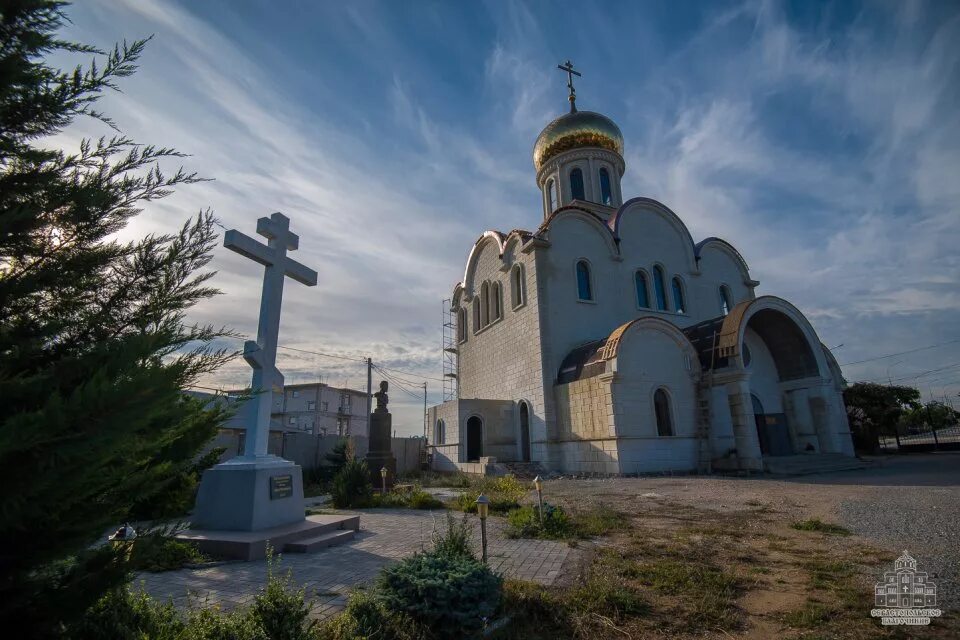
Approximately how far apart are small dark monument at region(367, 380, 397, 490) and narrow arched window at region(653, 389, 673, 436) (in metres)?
8.59

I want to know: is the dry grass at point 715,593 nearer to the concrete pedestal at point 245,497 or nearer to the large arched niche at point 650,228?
the concrete pedestal at point 245,497

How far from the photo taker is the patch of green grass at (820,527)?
6.25 metres

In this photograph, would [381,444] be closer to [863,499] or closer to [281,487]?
[281,487]

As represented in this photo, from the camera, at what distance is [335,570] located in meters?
4.98

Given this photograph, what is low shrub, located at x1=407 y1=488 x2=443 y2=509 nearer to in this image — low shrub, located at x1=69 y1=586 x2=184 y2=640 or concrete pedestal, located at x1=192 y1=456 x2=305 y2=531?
concrete pedestal, located at x1=192 y1=456 x2=305 y2=531

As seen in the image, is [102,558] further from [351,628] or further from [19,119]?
[19,119]

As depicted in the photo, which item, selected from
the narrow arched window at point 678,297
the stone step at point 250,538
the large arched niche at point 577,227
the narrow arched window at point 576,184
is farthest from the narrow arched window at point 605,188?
the stone step at point 250,538

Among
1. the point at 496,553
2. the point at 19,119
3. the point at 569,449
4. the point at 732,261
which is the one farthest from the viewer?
the point at 732,261

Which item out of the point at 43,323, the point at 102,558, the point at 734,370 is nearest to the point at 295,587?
the point at 102,558

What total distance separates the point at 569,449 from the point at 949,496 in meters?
9.61

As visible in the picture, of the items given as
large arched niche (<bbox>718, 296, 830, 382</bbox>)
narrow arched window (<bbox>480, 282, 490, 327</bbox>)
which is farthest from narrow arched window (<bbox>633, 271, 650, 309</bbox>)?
narrow arched window (<bbox>480, 282, 490, 327</bbox>)

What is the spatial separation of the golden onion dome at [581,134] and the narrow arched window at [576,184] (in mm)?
1255

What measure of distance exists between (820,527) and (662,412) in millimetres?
9485

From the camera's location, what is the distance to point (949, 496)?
860 centimetres
